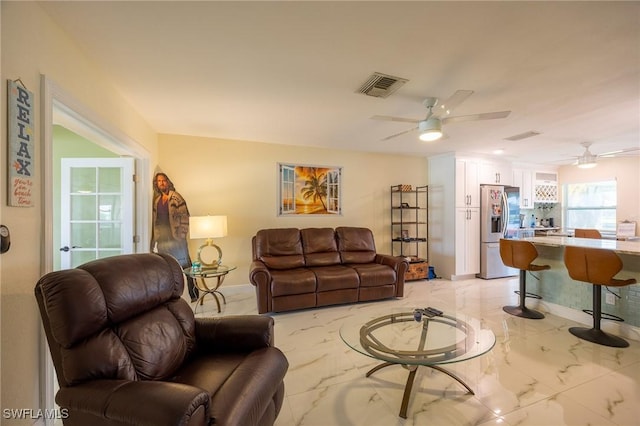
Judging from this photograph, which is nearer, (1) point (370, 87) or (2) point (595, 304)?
(1) point (370, 87)

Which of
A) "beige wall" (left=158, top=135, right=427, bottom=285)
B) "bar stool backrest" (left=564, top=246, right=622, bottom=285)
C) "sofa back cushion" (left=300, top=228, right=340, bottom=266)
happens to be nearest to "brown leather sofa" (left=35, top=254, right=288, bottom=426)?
"sofa back cushion" (left=300, top=228, right=340, bottom=266)

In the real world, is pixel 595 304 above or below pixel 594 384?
above

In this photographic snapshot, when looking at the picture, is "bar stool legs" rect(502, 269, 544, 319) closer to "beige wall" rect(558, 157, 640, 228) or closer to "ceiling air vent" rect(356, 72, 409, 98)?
"ceiling air vent" rect(356, 72, 409, 98)

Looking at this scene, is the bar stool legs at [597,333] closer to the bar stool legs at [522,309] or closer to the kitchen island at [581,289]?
the kitchen island at [581,289]

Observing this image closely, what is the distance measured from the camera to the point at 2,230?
4.12 feet

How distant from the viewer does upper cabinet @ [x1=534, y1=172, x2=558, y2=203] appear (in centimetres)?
614

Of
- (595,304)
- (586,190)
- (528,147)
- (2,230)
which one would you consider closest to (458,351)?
(595,304)

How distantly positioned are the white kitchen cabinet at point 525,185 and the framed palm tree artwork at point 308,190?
3.96 meters

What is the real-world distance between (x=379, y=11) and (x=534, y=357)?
9.72 ft

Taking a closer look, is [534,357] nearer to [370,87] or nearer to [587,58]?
[587,58]

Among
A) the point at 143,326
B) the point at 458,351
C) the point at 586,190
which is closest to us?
the point at 143,326

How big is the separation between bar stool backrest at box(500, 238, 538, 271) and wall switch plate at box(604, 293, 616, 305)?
2.32 feet

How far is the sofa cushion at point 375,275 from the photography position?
3752mm

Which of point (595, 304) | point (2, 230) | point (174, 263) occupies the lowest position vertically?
point (595, 304)
